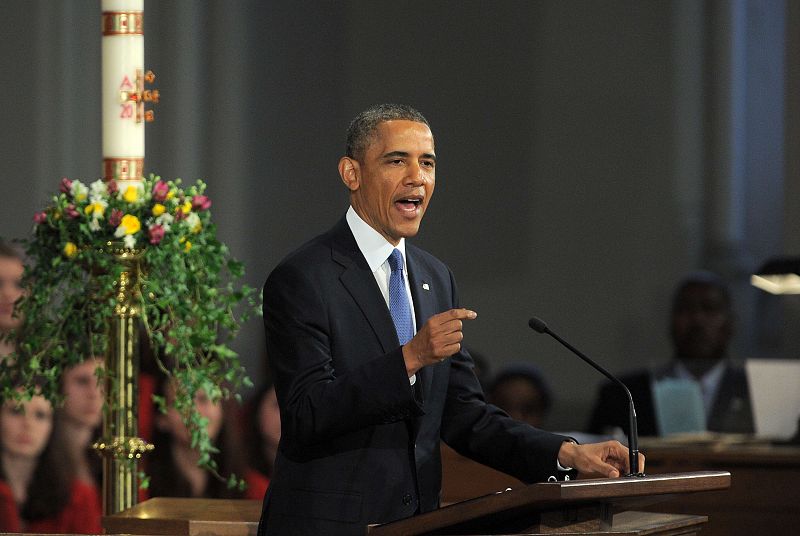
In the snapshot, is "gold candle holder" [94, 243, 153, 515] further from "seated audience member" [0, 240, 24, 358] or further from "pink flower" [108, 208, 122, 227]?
"seated audience member" [0, 240, 24, 358]

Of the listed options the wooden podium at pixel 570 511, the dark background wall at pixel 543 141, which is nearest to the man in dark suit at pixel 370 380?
the wooden podium at pixel 570 511

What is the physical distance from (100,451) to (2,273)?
2.12 meters

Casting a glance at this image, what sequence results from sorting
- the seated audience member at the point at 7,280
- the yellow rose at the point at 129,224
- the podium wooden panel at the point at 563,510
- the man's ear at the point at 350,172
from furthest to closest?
1. the seated audience member at the point at 7,280
2. the yellow rose at the point at 129,224
3. the man's ear at the point at 350,172
4. the podium wooden panel at the point at 563,510

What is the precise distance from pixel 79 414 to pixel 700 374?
8.03ft

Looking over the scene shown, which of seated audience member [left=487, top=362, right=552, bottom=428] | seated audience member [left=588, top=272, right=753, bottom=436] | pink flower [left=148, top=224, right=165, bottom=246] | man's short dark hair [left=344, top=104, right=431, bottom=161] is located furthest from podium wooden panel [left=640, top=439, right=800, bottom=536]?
man's short dark hair [left=344, top=104, right=431, bottom=161]

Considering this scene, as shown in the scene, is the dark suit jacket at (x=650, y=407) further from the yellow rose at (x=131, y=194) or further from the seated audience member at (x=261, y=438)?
the yellow rose at (x=131, y=194)

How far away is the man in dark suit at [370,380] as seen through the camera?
258cm

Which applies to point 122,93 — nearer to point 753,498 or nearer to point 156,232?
point 156,232

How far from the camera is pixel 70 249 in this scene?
3.50 m

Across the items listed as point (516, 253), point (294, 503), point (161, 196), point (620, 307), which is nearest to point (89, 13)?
point (516, 253)

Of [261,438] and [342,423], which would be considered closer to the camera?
[342,423]

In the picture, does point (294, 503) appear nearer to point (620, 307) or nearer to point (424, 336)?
point (424, 336)

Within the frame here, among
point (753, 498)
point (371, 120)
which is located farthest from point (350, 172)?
point (753, 498)

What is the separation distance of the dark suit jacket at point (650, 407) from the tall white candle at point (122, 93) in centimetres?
263
